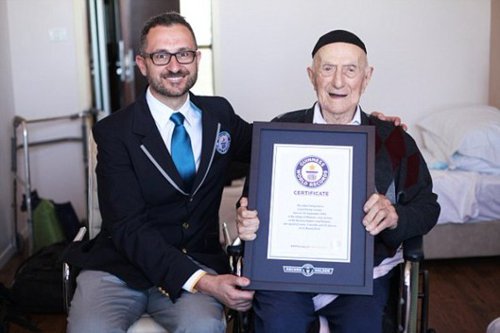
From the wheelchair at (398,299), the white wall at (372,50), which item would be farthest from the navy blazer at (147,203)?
the white wall at (372,50)

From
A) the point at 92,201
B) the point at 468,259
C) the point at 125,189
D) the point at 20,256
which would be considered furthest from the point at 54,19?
the point at 468,259

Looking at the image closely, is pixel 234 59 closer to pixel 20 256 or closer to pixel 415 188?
pixel 20 256

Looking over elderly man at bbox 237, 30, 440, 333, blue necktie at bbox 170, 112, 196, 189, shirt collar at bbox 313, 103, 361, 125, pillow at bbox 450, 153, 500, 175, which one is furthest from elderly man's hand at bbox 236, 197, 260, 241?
pillow at bbox 450, 153, 500, 175

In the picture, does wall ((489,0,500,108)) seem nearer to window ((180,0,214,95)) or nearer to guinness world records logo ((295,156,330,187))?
window ((180,0,214,95))

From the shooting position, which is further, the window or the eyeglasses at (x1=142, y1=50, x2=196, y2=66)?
the window

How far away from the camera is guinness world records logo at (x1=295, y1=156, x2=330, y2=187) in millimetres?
2016

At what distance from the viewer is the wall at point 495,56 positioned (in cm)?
439

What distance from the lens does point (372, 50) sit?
4.50 metres

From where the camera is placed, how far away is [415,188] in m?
2.21

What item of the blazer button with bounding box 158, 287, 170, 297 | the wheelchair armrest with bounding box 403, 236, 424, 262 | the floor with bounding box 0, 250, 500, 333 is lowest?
the floor with bounding box 0, 250, 500, 333

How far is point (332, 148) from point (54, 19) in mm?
2952

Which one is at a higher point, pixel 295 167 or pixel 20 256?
pixel 295 167

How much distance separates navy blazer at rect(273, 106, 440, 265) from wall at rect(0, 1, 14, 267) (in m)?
2.62

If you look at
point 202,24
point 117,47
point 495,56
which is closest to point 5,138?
point 117,47
